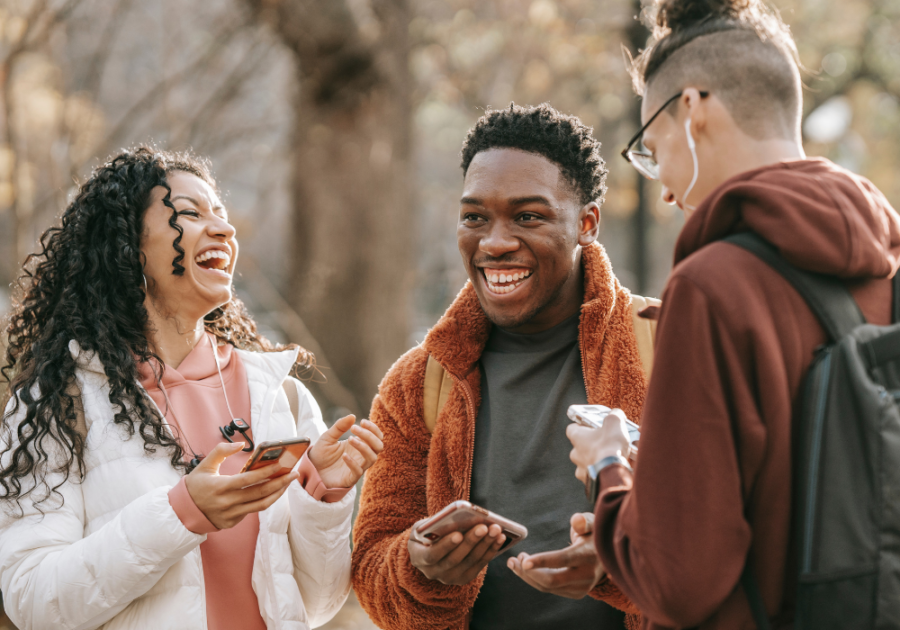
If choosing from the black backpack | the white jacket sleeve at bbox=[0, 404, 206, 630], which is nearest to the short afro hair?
the black backpack

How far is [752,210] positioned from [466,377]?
1.45 metres

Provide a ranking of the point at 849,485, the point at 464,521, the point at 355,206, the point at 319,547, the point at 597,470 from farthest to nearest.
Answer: the point at 355,206
the point at 319,547
the point at 464,521
the point at 597,470
the point at 849,485

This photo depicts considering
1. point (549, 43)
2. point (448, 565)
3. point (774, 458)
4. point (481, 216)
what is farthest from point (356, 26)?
point (549, 43)

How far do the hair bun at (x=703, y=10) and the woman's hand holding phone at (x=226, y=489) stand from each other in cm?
162

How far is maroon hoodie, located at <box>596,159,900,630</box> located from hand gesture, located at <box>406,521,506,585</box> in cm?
71

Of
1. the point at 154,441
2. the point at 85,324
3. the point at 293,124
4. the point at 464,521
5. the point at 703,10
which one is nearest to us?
the point at 703,10

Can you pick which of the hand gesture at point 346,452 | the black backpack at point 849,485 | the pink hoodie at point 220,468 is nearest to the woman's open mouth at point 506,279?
the hand gesture at point 346,452

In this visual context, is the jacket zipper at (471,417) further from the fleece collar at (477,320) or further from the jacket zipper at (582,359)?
the jacket zipper at (582,359)

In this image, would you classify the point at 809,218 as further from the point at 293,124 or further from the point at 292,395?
the point at 293,124

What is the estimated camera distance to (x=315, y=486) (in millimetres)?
2680

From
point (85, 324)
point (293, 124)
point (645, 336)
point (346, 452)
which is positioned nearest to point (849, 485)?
point (645, 336)

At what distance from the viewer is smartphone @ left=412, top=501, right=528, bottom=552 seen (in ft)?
7.50

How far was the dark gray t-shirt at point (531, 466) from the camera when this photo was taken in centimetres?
262

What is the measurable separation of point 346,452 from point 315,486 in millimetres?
151
